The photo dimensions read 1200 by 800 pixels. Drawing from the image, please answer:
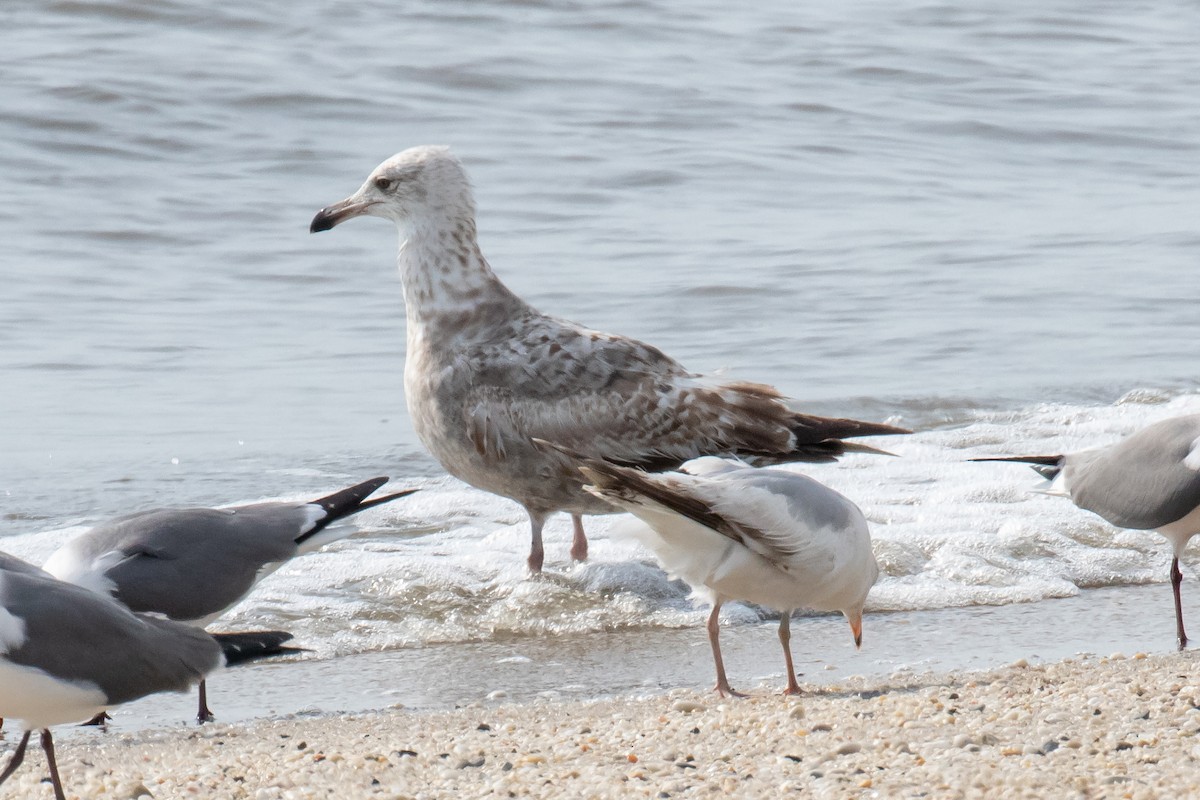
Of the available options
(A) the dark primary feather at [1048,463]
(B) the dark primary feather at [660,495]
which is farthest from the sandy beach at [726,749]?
(A) the dark primary feather at [1048,463]

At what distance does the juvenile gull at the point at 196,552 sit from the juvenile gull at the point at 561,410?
102 cm

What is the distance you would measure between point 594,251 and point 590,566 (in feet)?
19.1

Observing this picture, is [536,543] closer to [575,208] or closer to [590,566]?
[590,566]

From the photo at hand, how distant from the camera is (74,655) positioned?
383 cm

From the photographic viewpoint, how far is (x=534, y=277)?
11.1 m

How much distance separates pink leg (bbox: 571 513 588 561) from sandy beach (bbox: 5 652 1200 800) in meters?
1.73

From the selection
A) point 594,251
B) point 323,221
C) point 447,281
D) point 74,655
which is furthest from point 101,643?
point 594,251

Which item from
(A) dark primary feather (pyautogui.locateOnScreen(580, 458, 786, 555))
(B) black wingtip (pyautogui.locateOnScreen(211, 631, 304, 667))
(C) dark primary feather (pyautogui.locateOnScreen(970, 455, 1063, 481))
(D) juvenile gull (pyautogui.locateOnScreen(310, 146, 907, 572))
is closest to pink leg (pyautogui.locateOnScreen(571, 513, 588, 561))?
(D) juvenile gull (pyautogui.locateOnScreen(310, 146, 907, 572))

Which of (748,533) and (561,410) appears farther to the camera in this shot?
(561,410)

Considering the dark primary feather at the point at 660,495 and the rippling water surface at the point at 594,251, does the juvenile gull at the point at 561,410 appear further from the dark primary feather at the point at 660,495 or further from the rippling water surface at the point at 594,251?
the dark primary feather at the point at 660,495

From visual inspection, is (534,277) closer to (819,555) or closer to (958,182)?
(958,182)

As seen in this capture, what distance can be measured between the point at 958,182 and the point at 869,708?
35.2ft

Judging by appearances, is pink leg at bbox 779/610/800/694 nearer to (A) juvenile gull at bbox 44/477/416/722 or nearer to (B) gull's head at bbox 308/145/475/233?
(A) juvenile gull at bbox 44/477/416/722

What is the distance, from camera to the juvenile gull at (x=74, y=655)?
147 inches
